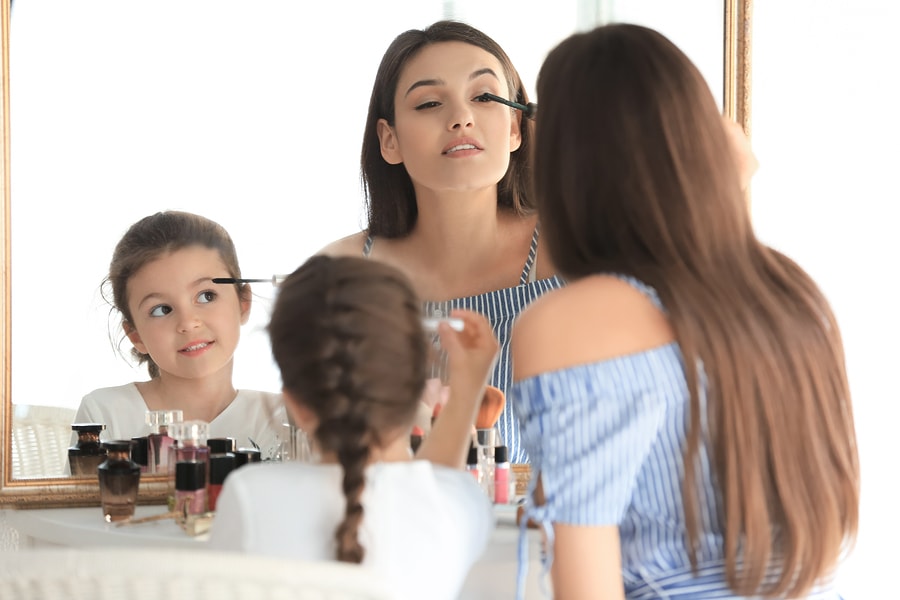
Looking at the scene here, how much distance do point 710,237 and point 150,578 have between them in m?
0.48

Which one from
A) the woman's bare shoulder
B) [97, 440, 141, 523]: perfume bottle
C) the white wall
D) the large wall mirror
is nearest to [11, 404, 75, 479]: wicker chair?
the large wall mirror

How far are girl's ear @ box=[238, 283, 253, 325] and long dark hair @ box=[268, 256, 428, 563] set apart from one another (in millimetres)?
435

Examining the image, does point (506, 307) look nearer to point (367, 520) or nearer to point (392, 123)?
point (392, 123)

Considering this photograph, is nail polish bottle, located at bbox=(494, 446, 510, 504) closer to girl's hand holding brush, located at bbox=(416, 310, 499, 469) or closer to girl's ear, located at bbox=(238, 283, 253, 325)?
girl's hand holding brush, located at bbox=(416, 310, 499, 469)

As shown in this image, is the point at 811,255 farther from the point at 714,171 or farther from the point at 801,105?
the point at 714,171

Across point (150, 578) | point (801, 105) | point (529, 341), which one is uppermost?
point (801, 105)

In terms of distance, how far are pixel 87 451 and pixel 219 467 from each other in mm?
220

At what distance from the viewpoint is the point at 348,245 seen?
1.32 meters

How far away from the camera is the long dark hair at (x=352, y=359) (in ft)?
2.48

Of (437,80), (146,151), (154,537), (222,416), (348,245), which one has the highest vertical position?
(437,80)

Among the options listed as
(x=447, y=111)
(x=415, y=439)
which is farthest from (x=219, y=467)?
(x=447, y=111)

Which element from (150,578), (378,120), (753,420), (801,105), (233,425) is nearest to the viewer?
(150,578)

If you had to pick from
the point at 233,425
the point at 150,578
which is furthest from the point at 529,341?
the point at 233,425

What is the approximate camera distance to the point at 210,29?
126cm
